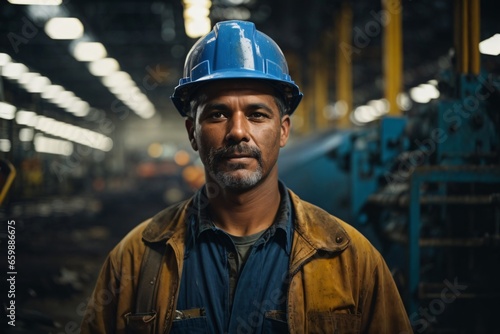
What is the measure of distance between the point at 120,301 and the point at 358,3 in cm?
1122

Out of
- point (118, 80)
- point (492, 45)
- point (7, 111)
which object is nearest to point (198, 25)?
point (492, 45)

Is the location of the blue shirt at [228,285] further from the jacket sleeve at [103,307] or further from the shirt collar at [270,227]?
the jacket sleeve at [103,307]

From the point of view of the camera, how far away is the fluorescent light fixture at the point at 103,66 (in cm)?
1507

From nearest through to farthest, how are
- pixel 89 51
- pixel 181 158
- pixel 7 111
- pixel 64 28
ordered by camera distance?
pixel 7 111 → pixel 64 28 → pixel 89 51 → pixel 181 158

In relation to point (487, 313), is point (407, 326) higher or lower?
higher

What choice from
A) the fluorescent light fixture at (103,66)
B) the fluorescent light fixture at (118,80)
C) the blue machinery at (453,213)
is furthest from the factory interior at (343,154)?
the fluorescent light fixture at (118,80)

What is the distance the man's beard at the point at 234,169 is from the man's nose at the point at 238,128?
36mm

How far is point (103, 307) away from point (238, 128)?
40.6 inches

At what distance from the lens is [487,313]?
12.0 feet

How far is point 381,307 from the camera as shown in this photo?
1846 millimetres

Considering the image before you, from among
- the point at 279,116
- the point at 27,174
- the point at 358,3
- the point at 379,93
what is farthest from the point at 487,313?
the point at 379,93

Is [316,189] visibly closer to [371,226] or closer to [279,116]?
[371,226]

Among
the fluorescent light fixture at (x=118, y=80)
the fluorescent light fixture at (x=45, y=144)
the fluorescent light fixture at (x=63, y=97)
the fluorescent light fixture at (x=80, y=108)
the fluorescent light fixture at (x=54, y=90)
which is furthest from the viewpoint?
the fluorescent light fixture at (x=80, y=108)

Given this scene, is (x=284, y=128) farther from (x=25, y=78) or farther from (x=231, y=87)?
(x=25, y=78)
